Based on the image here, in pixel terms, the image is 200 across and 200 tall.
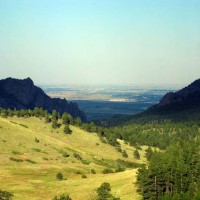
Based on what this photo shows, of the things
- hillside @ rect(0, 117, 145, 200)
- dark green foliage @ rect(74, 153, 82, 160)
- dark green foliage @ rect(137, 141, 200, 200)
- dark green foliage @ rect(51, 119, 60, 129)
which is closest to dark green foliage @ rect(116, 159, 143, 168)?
hillside @ rect(0, 117, 145, 200)

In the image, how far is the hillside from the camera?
78125 millimetres

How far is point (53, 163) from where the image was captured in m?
118

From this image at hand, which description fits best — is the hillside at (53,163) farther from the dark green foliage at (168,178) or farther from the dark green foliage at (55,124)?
the dark green foliage at (168,178)

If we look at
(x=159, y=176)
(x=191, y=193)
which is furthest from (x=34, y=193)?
(x=191, y=193)

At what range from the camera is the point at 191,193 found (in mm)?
63969

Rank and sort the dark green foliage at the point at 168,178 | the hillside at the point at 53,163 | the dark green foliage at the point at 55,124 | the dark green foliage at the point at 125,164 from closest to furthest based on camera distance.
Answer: the dark green foliage at the point at 168,178
the hillside at the point at 53,163
the dark green foliage at the point at 125,164
the dark green foliage at the point at 55,124

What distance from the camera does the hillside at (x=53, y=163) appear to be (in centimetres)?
7812

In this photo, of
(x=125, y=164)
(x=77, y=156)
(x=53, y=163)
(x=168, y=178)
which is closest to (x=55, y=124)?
(x=77, y=156)

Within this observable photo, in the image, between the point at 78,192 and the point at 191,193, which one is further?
the point at 78,192

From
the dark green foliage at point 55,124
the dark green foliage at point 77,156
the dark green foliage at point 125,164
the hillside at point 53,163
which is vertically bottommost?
the dark green foliage at point 125,164

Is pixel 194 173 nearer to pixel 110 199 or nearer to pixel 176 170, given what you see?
pixel 176 170

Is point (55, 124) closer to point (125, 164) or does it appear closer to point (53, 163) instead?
point (125, 164)

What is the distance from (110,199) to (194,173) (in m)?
18.5

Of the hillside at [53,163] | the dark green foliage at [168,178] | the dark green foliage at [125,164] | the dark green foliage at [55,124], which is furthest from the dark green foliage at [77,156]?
the dark green foliage at [168,178]
